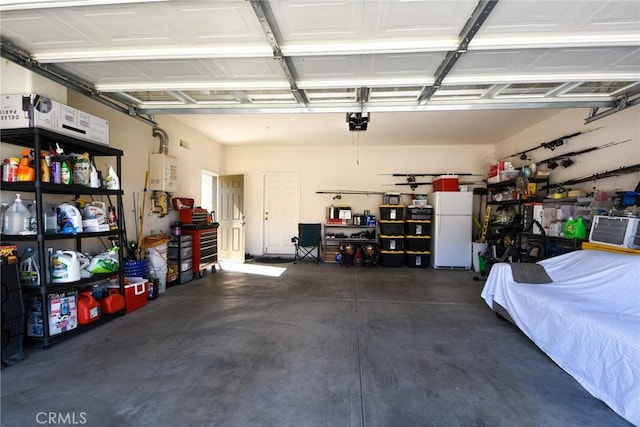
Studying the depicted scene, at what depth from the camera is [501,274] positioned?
9.25 feet

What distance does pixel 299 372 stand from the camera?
198 cm

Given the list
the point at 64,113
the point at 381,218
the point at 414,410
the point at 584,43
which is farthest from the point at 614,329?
the point at 64,113

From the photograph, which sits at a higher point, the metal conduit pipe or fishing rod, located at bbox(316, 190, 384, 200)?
the metal conduit pipe

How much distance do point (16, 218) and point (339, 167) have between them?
17.5 ft

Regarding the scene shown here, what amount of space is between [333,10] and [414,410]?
253 cm

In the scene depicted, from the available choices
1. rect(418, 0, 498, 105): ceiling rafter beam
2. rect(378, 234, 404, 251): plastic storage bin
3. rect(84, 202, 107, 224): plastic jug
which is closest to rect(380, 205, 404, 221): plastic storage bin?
rect(378, 234, 404, 251): plastic storage bin

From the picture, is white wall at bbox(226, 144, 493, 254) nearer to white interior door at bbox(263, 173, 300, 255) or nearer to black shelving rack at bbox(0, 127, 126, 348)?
white interior door at bbox(263, 173, 300, 255)

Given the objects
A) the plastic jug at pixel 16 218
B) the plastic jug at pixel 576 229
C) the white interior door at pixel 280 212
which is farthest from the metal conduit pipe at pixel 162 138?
the plastic jug at pixel 576 229

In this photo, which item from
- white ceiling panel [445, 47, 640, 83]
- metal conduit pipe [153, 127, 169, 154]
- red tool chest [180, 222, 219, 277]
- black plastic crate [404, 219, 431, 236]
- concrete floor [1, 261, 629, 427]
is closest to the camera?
concrete floor [1, 261, 629, 427]

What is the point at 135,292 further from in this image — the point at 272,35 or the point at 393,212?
the point at 393,212

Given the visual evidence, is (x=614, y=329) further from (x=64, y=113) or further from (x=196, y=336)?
(x=64, y=113)

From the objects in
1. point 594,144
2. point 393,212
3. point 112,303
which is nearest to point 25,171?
point 112,303

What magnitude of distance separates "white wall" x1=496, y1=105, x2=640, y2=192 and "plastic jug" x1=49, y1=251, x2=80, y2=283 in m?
5.87

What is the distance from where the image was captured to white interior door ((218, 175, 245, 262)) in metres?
6.01
